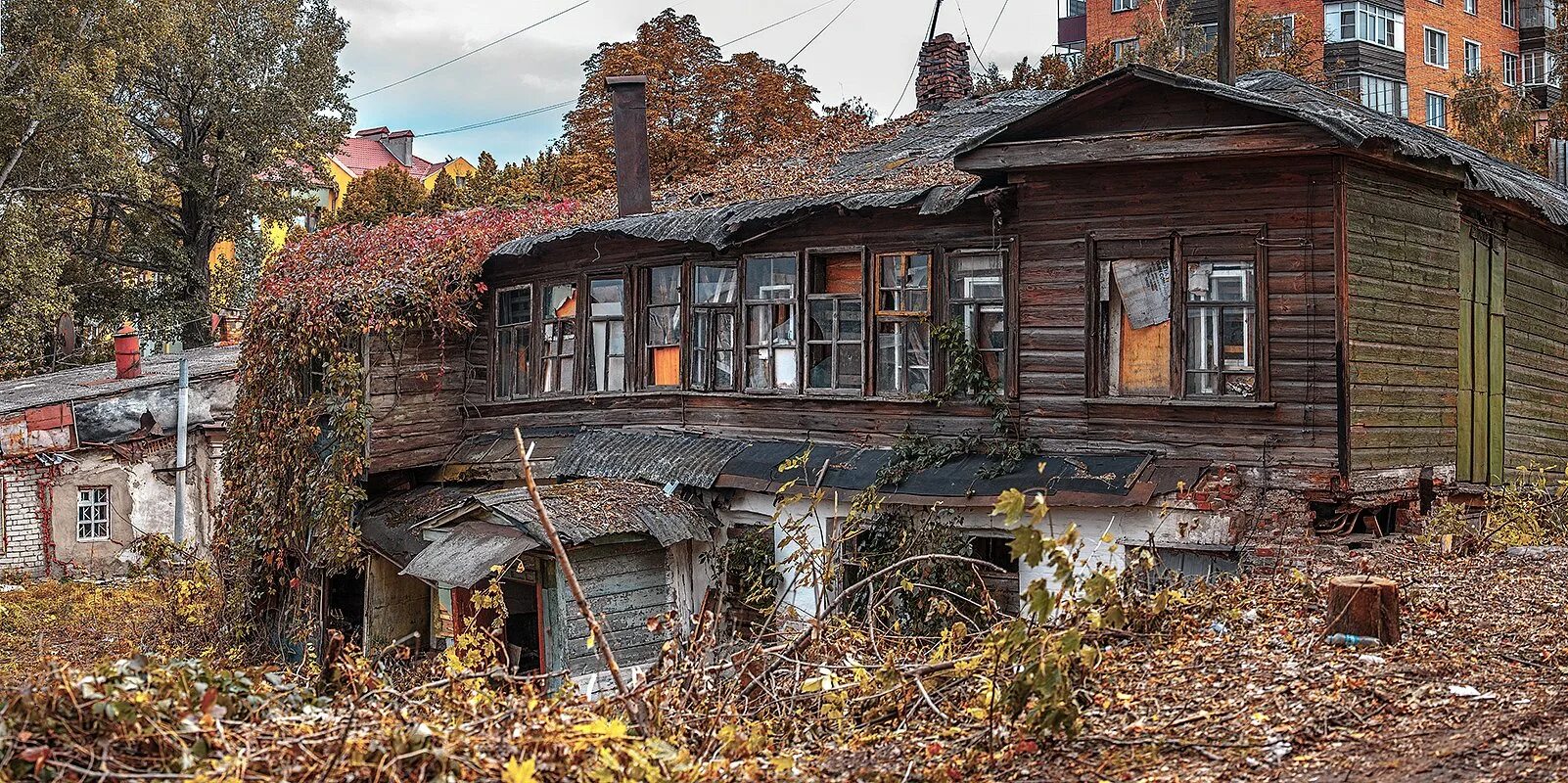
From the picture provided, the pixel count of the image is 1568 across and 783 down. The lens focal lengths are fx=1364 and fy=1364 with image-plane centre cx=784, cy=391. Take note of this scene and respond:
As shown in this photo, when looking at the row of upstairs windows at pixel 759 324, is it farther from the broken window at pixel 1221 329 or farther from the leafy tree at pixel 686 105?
the leafy tree at pixel 686 105

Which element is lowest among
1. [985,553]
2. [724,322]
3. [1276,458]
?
[985,553]

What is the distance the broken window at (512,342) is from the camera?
18062 mm

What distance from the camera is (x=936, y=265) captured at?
1411cm

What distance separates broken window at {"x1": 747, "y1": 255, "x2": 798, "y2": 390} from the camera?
1546 centimetres

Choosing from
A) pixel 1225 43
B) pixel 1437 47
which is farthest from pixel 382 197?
pixel 1225 43

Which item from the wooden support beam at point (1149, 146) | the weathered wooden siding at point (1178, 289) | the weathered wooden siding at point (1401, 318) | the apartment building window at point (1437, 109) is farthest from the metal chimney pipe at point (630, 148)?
the apartment building window at point (1437, 109)

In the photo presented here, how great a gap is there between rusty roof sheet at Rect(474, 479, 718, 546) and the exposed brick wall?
1166 centimetres

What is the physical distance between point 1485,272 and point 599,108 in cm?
2227

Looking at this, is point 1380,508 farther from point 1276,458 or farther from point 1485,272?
point 1485,272

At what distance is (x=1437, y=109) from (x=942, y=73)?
2914 centimetres

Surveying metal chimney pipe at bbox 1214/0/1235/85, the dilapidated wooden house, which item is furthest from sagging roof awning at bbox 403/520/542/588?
metal chimney pipe at bbox 1214/0/1235/85

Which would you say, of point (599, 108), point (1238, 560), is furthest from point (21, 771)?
point (599, 108)

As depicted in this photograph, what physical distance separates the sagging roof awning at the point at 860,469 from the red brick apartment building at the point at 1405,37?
26.6 metres

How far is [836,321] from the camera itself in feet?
49.2
